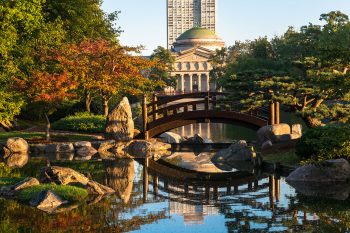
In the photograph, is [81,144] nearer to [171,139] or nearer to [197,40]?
[171,139]

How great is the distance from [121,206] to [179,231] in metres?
3.40

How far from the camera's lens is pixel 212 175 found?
74.2 ft

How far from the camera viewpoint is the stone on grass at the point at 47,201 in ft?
50.6

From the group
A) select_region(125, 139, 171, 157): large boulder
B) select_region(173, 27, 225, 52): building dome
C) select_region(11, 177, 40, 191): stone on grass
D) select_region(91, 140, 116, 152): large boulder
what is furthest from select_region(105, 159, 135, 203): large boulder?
select_region(173, 27, 225, 52): building dome

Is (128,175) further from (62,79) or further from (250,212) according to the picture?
(62,79)

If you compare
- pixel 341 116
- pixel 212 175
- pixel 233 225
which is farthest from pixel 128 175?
pixel 341 116

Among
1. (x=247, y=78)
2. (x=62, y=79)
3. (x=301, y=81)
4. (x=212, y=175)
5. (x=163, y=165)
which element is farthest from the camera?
(x=62, y=79)

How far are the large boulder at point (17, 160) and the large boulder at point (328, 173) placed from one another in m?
13.5

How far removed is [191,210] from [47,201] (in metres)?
4.19

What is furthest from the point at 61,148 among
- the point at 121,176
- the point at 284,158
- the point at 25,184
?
the point at 25,184

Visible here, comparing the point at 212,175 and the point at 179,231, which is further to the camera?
the point at 212,175

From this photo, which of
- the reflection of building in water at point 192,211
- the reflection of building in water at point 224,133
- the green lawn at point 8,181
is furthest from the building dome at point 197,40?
the reflection of building in water at point 192,211

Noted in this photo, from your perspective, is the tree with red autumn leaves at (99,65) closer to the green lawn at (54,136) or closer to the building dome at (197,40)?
the green lawn at (54,136)

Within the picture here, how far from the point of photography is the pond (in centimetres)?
1308
